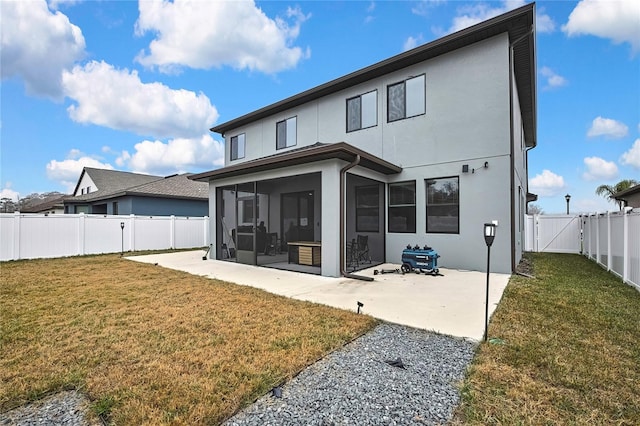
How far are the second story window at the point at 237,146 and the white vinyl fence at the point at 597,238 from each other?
43.2 ft

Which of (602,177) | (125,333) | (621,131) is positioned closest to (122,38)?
(125,333)

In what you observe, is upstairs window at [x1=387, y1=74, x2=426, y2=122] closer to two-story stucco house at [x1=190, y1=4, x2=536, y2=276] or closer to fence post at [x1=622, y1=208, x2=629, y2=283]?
two-story stucco house at [x1=190, y1=4, x2=536, y2=276]

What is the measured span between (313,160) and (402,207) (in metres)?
3.28

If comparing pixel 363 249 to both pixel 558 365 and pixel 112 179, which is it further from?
pixel 112 179

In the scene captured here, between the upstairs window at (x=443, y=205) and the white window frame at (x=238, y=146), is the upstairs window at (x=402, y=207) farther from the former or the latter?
the white window frame at (x=238, y=146)

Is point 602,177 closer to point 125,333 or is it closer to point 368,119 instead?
point 368,119

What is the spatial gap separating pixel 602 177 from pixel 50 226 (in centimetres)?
3047

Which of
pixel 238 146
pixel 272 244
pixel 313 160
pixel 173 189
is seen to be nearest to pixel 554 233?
pixel 313 160

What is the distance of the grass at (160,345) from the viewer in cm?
234

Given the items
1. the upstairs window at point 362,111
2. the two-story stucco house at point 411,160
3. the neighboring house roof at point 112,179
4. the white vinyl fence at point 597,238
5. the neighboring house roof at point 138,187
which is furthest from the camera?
the neighboring house roof at point 112,179

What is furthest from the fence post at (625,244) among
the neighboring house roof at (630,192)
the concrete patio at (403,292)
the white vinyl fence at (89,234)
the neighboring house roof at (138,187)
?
the white vinyl fence at (89,234)

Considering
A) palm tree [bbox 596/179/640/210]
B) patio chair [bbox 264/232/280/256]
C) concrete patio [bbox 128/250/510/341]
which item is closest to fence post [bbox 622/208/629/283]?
concrete patio [bbox 128/250/510/341]

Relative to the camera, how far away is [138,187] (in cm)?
1666

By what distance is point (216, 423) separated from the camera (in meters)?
2.06
